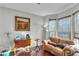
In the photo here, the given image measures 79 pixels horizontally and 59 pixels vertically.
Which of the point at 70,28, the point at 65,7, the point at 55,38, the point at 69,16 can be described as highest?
the point at 65,7

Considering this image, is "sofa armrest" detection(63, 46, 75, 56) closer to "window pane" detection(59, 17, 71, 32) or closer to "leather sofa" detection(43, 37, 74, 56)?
"leather sofa" detection(43, 37, 74, 56)

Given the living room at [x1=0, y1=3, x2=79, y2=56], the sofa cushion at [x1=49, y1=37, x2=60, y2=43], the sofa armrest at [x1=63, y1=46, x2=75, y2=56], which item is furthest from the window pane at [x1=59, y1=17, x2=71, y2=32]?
the sofa armrest at [x1=63, y1=46, x2=75, y2=56]

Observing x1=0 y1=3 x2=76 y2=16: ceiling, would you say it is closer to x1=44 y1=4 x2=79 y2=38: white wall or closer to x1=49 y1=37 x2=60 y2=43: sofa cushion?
x1=44 y1=4 x2=79 y2=38: white wall

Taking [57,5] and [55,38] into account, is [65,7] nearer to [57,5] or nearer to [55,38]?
[57,5]

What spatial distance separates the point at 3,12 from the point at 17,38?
42 cm

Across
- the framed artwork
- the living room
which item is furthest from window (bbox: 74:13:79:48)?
the framed artwork

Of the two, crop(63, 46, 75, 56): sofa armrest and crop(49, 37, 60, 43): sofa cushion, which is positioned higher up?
crop(49, 37, 60, 43): sofa cushion

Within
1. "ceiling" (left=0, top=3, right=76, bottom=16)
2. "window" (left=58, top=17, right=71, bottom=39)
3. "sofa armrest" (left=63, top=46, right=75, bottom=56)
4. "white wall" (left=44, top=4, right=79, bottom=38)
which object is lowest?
"sofa armrest" (left=63, top=46, right=75, bottom=56)

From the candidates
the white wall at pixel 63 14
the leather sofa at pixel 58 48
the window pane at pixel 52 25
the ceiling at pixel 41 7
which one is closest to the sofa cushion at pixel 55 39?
the leather sofa at pixel 58 48

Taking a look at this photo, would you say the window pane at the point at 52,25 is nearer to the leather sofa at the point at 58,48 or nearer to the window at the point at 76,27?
the leather sofa at the point at 58,48

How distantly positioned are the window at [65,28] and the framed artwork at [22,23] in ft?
1.56

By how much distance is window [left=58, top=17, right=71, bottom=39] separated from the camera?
1.62m

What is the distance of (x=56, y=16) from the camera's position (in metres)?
1.67

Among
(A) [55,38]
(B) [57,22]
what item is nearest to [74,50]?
(A) [55,38]
